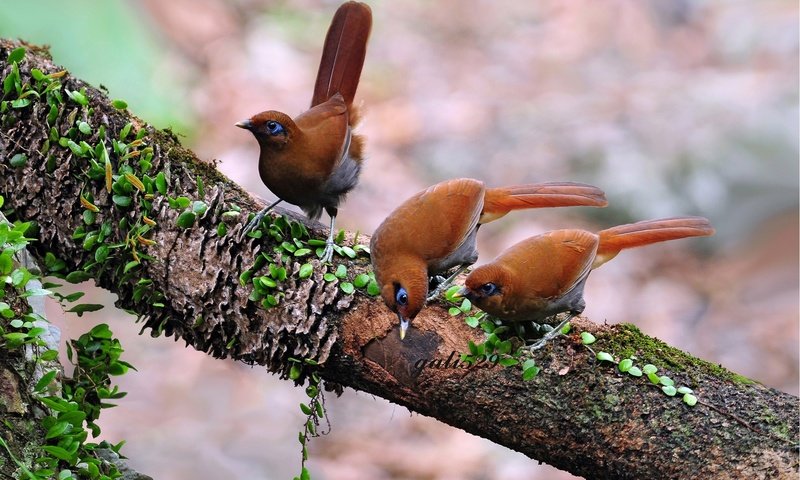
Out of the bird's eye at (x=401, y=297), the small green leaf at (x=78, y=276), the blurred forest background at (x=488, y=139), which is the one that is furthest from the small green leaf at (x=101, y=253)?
the blurred forest background at (x=488, y=139)

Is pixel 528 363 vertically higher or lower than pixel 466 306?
lower

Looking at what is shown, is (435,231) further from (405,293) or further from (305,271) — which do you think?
(305,271)

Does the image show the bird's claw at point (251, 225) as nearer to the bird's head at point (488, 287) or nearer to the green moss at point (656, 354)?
the bird's head at point (488, 287)

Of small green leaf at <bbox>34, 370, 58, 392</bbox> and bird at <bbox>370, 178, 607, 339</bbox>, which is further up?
bird at <bbox>370, 178, 607, 339</bbox>

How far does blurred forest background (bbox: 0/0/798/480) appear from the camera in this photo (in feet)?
15.6

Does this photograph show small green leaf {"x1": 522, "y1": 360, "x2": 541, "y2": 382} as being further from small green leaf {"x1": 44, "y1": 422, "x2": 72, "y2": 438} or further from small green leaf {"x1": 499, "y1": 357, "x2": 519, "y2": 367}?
small green leaf {"x1": 44, "y1": 422, "x2": 72, "y2": 438}

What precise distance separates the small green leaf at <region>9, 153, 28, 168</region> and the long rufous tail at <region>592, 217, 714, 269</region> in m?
1.76

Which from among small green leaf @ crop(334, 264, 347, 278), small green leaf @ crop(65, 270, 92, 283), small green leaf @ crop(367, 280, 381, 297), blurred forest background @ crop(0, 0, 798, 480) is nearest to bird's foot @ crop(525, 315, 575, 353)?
small green leaf @ crop(367, 280, 381, 297)

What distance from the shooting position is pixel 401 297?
2338 millimetres

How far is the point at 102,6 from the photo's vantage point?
563 centimetres

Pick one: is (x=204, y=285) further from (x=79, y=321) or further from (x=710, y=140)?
(x=710, y=140)

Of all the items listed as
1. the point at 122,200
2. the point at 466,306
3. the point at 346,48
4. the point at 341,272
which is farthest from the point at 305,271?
the point at 346,48

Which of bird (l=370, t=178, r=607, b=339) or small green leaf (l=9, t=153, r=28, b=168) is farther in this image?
small green leaf (l=9, t=153, r=28, b=168)

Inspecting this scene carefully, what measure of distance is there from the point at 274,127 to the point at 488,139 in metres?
3.69
